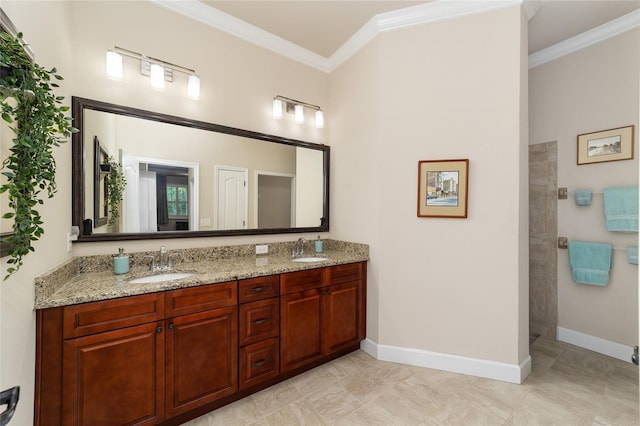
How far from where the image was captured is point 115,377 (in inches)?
57.6

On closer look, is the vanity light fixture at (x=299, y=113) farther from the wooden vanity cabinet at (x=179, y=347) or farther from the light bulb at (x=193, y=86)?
the wooden vanity cabinet at (x=179, y=347)

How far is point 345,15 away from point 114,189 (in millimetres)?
2380

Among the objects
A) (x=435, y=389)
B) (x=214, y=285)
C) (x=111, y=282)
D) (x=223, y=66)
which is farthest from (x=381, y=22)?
(x=435, y=389)

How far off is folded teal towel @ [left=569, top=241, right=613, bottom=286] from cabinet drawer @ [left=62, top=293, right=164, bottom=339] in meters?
3.58

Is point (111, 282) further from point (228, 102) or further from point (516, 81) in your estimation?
point (516, 81)

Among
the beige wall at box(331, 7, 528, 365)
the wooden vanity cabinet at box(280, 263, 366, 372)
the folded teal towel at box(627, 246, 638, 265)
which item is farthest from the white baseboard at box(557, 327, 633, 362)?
the wooden vanity cabinet at box(280, 263, 366, 372)

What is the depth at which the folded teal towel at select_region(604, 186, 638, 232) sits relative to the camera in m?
2.32

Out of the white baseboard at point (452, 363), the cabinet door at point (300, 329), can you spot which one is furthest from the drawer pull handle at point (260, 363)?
the white baseboard at point (452, 363)

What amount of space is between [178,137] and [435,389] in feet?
9.18

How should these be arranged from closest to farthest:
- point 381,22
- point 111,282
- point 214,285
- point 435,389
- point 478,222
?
point 111,282 → point 214,285 → point 435,389 → point 478,222 → point 381,22

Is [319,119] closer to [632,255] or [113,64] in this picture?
[113,64]

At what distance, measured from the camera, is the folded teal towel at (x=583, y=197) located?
102 inches

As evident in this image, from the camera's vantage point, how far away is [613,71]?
99.0 inches

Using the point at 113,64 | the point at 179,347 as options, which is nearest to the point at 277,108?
the point at 113,64
